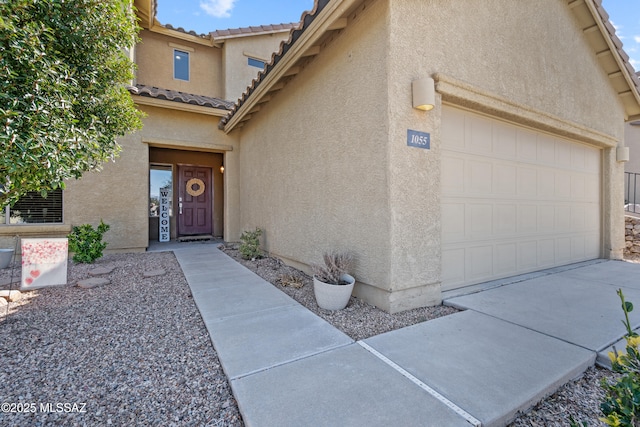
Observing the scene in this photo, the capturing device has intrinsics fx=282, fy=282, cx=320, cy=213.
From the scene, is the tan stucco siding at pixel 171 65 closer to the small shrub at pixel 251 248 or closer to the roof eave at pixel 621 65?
the small shrub at pixel 251 248

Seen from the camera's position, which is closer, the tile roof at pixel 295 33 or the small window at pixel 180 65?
the tile roof at pixel 295 33

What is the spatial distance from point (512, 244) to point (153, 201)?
10776mm

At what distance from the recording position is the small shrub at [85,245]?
6.05 meters

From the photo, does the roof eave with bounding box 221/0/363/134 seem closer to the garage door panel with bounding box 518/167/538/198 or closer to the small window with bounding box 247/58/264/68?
the garage door panel with bounding box 518/167/538/198

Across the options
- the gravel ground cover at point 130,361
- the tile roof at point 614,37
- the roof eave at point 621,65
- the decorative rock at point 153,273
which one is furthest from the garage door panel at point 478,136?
the decorative rock at point 153,273

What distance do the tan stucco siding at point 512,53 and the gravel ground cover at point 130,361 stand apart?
3.26 metres

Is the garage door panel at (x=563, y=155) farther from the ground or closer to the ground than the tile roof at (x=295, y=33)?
closer to the ground

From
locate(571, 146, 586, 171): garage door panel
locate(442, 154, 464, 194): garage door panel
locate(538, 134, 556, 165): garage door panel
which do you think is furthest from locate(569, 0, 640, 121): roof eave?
locate(442, 154, 464, 194): garage door panel

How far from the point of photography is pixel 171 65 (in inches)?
418

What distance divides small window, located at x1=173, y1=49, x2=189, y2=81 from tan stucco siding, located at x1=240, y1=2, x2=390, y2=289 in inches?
254

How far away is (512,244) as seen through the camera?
5.14m

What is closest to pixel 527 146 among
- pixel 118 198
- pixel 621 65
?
pixel 621 65

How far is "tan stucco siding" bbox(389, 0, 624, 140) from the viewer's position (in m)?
3.64

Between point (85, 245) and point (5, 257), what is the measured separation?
1.42 meters
